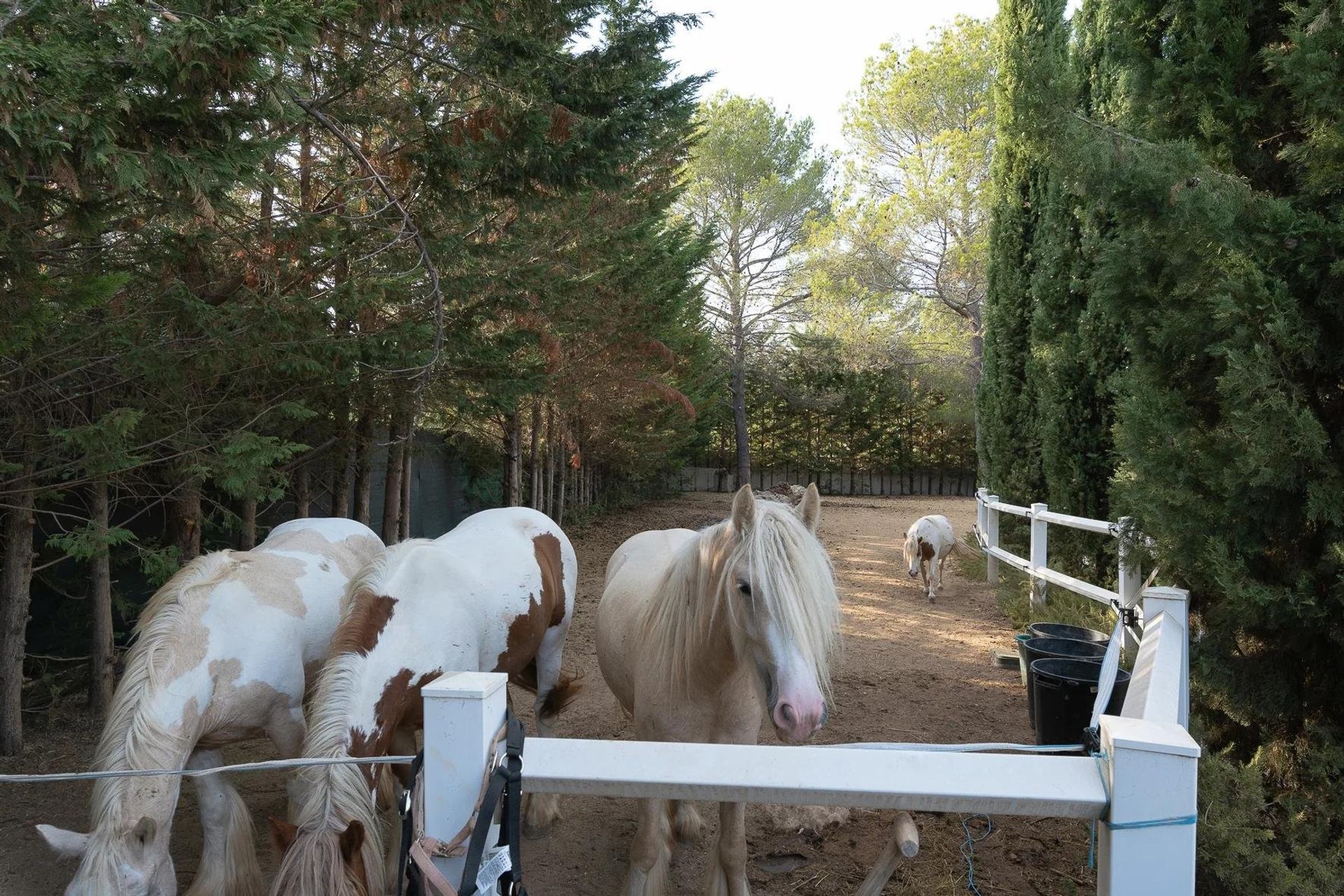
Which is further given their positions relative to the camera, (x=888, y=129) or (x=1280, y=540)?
(x=888, y=129)

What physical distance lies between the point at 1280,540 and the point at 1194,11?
2.24 meters

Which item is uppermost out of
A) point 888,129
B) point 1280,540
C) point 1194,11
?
point 888,129

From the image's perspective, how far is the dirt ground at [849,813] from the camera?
129 inches

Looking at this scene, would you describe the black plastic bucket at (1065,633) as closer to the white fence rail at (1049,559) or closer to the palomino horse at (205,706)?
the white fence rail at (1049,559)

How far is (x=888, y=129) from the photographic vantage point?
59.3 feet

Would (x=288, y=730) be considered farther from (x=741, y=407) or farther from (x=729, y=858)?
(x=741, y=407)

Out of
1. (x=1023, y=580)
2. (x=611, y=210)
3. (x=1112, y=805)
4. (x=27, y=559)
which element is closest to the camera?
(x=1112, y=805)

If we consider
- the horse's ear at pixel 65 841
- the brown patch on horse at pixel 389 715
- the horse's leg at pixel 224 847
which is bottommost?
the horse's leg at pixel 224 847

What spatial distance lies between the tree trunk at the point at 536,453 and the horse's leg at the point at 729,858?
9.21m

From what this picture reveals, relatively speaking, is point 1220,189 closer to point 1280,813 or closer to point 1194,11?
point 1194,11

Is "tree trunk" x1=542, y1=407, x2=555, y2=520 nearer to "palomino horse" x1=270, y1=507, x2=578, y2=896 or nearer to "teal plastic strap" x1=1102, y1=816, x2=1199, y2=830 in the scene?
"palomino horse" x1=270, y1=507, x2=578, y2=896

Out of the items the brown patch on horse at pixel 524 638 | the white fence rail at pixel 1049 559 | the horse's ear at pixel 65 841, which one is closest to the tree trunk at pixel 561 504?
the white fence rail at pixel 1049 559

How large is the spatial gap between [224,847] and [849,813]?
9.28 ft

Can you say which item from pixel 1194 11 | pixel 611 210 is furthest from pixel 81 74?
pixel 611 210
